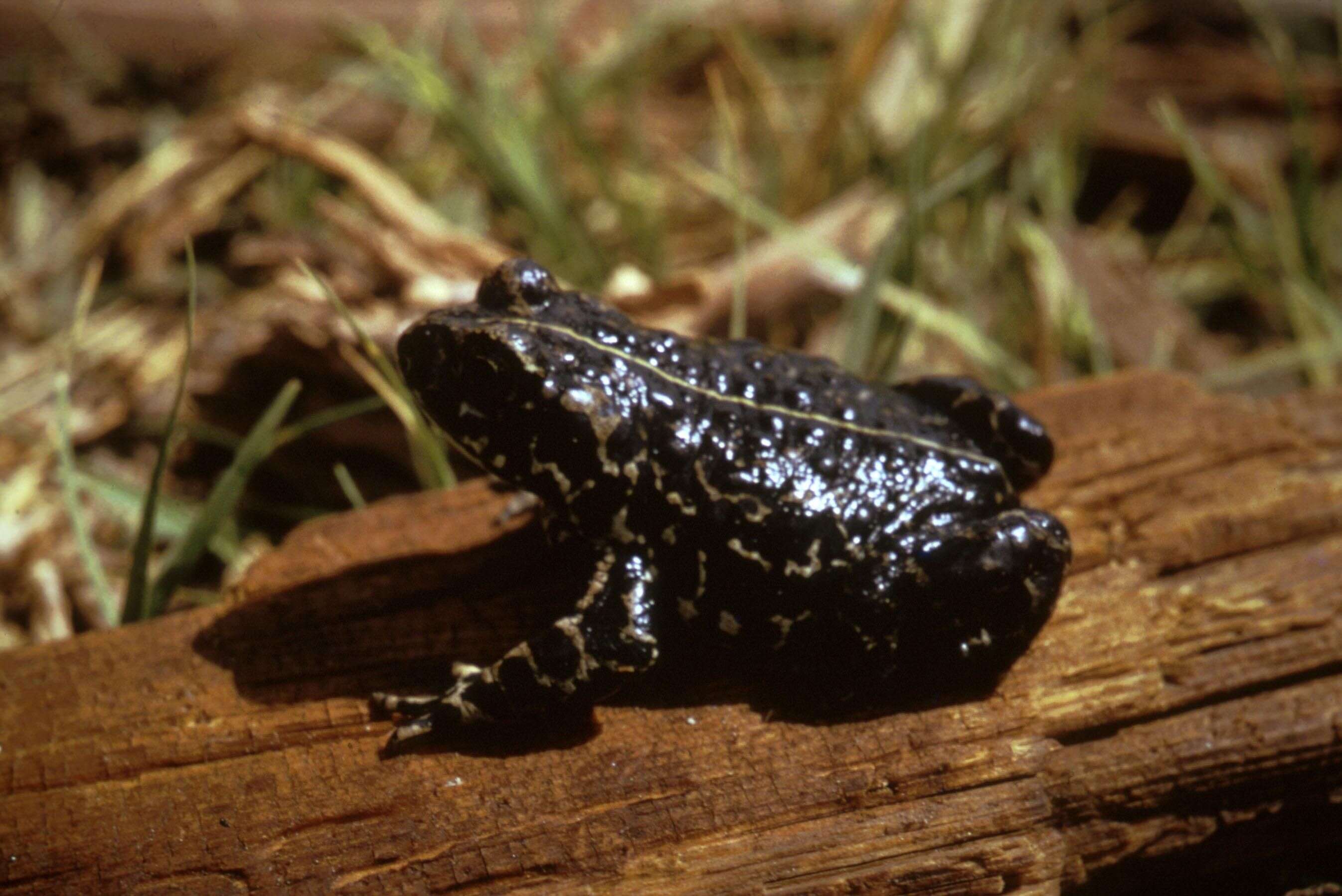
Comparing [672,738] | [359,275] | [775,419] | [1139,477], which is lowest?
[672,738]

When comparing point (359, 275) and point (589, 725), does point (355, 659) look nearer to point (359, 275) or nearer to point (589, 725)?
point (589, 725)

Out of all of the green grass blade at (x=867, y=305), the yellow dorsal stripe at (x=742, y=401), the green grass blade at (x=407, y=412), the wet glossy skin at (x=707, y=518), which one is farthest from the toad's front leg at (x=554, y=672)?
the green grass blade at (x=867, y=305)

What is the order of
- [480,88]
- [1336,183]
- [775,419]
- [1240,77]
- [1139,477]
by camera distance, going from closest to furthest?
[775,419] → [1139,477] → [480,88] → [1336,183] → [1240,77]

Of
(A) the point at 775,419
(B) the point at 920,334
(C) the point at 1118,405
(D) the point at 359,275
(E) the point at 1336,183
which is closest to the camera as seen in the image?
(A) the point at 775,419

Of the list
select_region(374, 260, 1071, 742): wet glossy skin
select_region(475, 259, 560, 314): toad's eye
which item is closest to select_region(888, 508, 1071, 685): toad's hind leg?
select_region(374, 260, 1071, 742): wet glossy skin

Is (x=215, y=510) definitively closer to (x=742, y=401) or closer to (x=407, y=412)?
(x=407, y=412)

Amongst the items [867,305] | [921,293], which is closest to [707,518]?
[867,305]

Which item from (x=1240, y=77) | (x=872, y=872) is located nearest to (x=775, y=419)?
(x=872, y=872)
